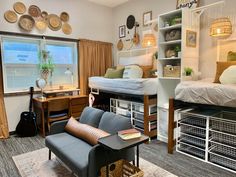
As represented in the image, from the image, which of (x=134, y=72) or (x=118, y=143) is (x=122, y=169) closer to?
(x=118, y=143)

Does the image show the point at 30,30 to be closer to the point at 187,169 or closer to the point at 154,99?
the point at 154,99

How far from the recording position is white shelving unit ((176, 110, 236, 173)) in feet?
7.78

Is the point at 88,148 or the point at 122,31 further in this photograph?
the point at 122,31

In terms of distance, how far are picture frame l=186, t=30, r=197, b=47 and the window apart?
2.64 metres

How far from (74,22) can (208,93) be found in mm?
3413

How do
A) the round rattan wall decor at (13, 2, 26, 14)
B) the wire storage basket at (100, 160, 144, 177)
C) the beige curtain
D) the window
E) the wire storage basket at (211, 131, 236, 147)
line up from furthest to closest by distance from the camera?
the beige curtain, the window, the round rattan wall decor at (13, 2, 26, 14), the wire storage basket at (211, 131, 236, 147), the wire storage basket at (100, 160, 144, 177)

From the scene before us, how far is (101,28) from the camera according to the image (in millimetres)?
4898

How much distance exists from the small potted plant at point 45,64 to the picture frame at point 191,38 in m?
2.82

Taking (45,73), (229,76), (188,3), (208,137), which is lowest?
(208,137)

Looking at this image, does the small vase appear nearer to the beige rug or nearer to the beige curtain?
the beige curtain

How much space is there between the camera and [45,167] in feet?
8.02

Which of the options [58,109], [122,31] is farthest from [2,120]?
[122,31]

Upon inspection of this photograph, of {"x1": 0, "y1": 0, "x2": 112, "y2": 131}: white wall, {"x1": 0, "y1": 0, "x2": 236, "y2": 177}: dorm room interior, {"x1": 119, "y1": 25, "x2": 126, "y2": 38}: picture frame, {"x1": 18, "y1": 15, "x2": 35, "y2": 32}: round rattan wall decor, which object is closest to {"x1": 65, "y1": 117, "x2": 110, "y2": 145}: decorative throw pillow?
{"x1": 0, "y1": 0, "x2": 236, "y2": 177}: dorm room interior

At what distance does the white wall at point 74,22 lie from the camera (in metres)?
3.67
